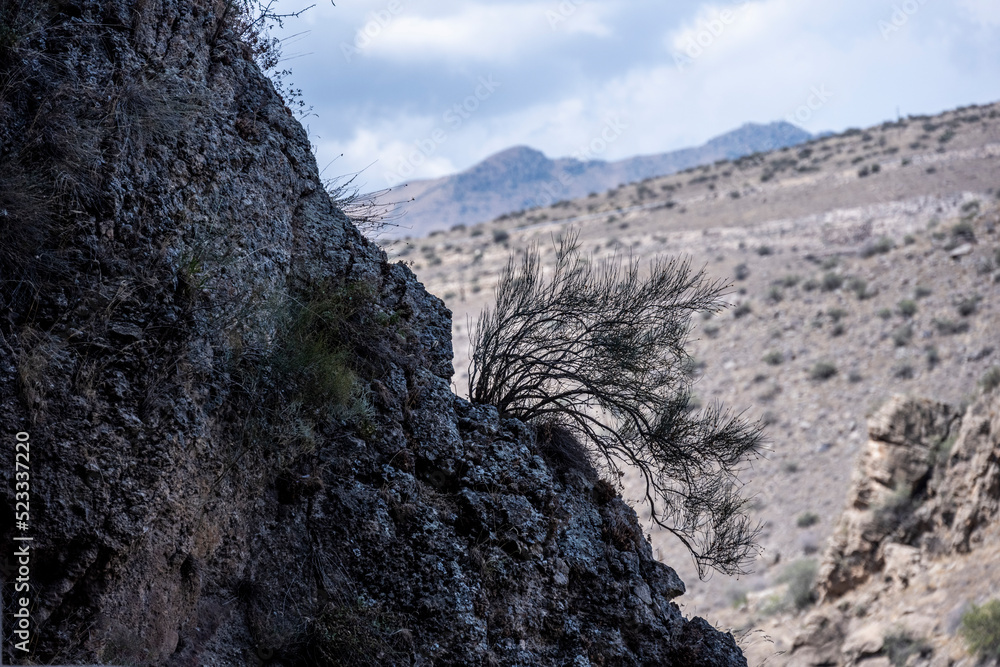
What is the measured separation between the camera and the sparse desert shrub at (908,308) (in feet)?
92.7

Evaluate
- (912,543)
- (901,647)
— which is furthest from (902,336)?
(901,647)

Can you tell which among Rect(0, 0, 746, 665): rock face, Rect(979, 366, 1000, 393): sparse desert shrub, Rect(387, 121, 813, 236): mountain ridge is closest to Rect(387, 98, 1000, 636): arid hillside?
Rect(979, 366, 1000, 393): sparse desert shrub

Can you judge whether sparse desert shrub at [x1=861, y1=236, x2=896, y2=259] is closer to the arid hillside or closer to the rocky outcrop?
the arid hillside

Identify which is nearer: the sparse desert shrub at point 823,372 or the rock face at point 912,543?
the rock face at point 912,543

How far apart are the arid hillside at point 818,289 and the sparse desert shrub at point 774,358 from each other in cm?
7

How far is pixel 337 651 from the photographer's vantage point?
17.0 feet

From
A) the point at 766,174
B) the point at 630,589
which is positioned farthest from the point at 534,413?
the point at 766,174

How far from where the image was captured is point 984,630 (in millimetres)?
13367

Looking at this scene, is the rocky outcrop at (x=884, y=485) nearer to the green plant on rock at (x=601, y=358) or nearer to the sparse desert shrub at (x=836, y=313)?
the green plant on rock at (x=601, y=358)

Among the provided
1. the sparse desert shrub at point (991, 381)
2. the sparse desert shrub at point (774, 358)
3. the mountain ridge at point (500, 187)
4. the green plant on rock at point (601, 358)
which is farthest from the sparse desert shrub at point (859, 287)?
the mountain ridge at point (500, 187)

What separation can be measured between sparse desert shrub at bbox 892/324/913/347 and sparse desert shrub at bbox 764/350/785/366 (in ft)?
12.1

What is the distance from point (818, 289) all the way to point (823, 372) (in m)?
6.26

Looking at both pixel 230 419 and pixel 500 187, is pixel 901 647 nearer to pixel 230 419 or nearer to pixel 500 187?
pixel 230 419

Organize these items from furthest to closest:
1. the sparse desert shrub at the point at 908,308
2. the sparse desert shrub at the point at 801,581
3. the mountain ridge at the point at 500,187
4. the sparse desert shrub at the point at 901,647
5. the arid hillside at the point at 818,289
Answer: the mountain ridge at the point at 500,187, the sparse desert shrub at the point at 908,308, the arid hillside at the point at 818,289, the sparse desert shrub at the point at 801,581, the sparse desert shrub at the point at 901,647
